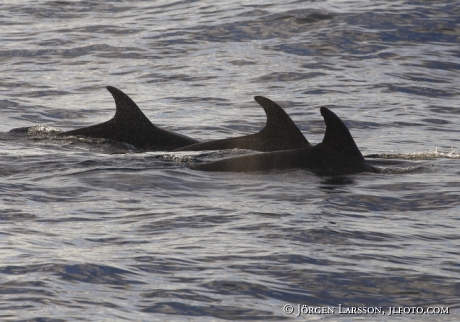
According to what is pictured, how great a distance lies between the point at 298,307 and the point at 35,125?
9212 mm

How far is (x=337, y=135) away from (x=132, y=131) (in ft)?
11.9

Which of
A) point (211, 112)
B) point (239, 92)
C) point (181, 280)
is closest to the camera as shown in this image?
point (181, 280)

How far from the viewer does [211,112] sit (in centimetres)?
1616

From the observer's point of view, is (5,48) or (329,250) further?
(5,48)

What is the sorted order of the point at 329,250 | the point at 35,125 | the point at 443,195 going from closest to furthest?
the point at 329,250 < the point at 443,195 < the point at 35,125

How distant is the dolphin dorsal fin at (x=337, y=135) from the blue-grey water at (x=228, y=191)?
0.41 m

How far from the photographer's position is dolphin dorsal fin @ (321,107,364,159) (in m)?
9.91

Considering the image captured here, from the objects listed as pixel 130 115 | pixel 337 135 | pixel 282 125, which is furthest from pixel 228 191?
pixel 130 115

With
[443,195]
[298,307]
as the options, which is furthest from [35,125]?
[298,307]

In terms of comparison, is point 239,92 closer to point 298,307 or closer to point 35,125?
point 35,125

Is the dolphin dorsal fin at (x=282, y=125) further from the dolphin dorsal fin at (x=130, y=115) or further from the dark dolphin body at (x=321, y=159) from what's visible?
the dolphin dorsal fin at (x=130, y=115)

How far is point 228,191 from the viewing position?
9.34 metres

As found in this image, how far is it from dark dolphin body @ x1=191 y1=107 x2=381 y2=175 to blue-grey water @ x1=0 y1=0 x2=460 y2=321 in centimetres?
18

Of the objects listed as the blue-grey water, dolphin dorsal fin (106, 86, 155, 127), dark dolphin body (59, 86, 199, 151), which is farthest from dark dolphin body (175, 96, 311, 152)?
dolphin dorsal fin (106, 86, 155, 127)
